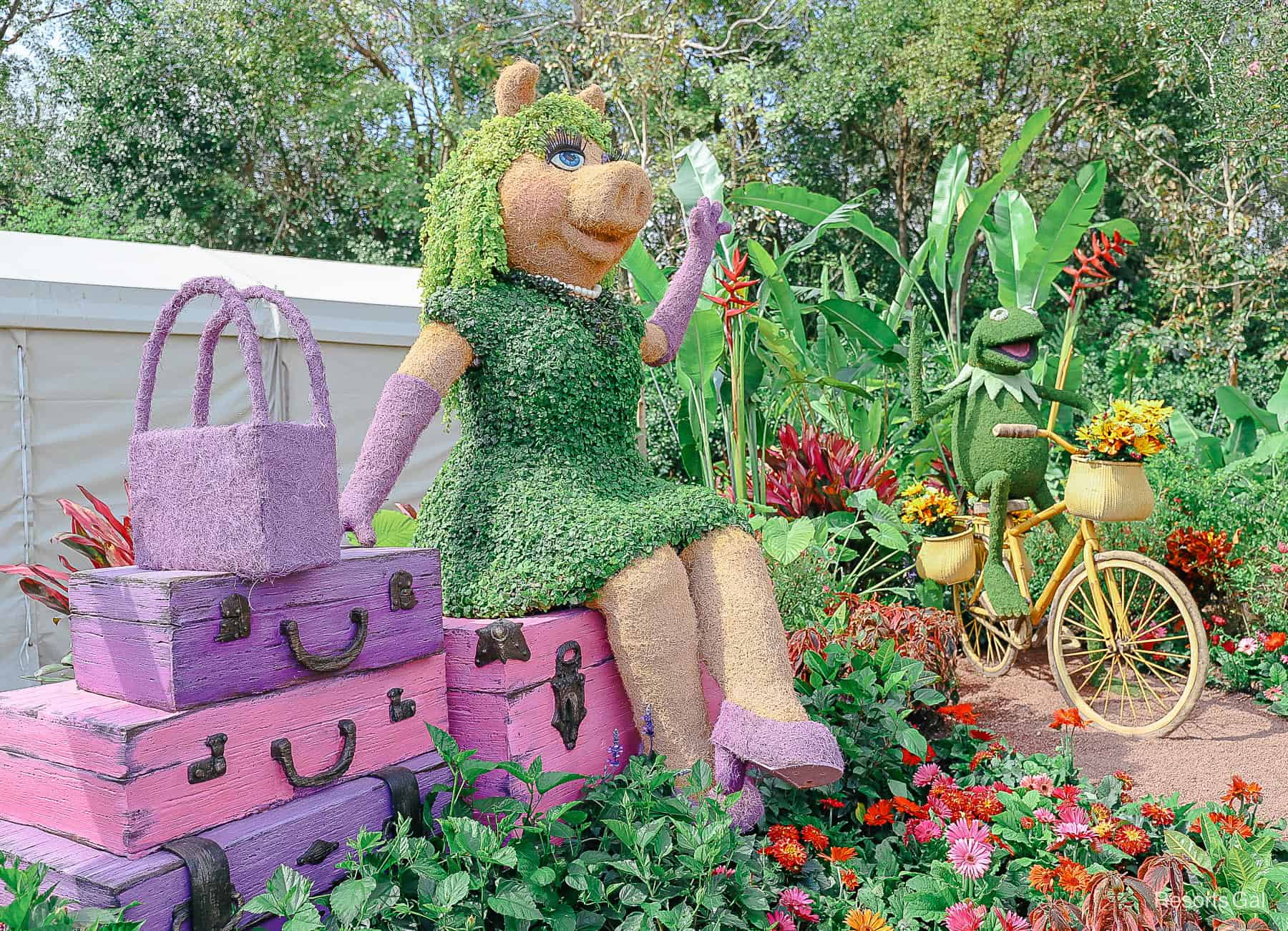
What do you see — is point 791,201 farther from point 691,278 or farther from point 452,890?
point 452,890

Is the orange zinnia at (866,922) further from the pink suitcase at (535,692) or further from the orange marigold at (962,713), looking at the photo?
the orange marigold at (962,713)

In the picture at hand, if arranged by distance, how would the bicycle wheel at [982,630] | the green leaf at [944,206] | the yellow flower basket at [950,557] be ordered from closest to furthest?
1. the yellow flower basket at [950,557]
2. the bicycle wheel at [982,630]
3. the green leaf at [944,206]

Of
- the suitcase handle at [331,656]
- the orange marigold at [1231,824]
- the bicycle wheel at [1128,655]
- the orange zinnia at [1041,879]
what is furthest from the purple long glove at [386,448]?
the bicycle wheel at [1128,655]

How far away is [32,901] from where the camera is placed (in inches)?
52.3

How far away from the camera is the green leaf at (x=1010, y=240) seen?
4.97 m

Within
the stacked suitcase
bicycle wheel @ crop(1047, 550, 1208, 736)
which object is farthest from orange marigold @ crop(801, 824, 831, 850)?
bicycle wheel @ crop(1047, 550, 1208, 736)

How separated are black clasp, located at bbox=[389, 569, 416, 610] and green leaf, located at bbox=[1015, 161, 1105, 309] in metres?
3.72

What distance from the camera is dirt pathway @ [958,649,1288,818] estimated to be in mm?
2826

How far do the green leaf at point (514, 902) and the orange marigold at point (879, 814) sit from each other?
34.0 inches

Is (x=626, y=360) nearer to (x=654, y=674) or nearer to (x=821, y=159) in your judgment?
(x=654, y=674)

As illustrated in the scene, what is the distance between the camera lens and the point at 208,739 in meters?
1.55

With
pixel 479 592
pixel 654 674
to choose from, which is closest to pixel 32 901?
pixel 479 592

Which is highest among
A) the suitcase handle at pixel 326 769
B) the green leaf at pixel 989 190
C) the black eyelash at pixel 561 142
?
the green leaf at pixel 989 190

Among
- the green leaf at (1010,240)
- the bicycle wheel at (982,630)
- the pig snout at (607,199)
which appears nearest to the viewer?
the pig snout at (607,199)
